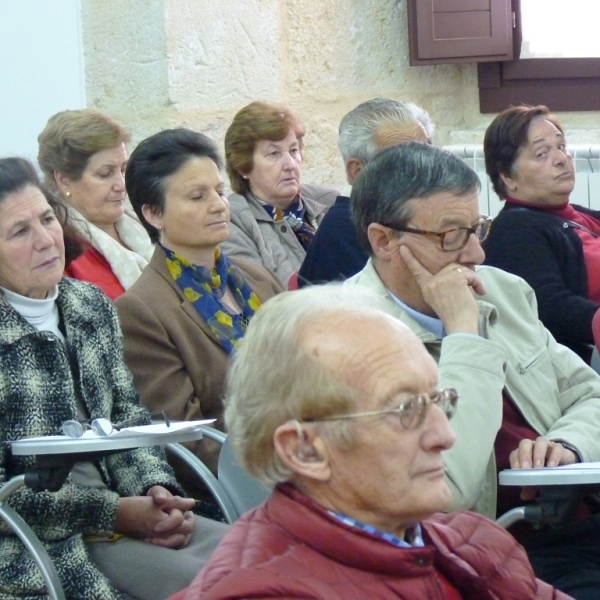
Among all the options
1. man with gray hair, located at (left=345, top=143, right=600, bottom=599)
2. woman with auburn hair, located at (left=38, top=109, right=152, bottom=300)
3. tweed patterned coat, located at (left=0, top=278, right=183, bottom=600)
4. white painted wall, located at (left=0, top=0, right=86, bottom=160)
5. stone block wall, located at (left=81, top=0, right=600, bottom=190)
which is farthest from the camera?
stone block wall, located at (left=81, top=0, right=600, bottom=190)

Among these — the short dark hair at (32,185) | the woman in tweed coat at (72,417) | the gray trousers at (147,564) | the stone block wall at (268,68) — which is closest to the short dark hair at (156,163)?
the short dark hair at (32,185)

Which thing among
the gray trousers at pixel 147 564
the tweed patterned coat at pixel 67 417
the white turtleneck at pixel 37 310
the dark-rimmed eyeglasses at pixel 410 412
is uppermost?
the dark-rimmed eyeglasses at pixel 410 412

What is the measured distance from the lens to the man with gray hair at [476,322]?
99.7 inches

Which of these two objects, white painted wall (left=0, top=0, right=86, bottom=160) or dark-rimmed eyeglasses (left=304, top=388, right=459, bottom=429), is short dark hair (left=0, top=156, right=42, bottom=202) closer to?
dark-rimmed eyeglasses (left=304, top=388, right=459, bottom=429)

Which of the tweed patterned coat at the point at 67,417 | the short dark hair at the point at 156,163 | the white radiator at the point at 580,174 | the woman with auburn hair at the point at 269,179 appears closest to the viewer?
the tweed patterned coat at the point at 67,417

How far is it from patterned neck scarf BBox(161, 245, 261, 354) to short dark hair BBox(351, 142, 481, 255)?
2.58ft

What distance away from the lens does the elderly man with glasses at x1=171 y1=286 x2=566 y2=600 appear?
1.62m

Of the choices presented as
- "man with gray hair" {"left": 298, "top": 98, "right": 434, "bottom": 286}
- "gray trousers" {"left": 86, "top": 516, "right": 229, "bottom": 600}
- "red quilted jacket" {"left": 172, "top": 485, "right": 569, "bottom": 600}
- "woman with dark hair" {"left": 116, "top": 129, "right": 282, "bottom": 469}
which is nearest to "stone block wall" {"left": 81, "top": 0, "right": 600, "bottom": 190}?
"man with gray hair" {"left": 298, "top": 98, "right": 434, "bottom": 286}

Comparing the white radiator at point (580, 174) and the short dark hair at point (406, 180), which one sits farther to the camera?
the white radiator at point (580, 174)

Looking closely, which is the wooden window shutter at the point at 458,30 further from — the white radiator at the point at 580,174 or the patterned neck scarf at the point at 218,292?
the patterned neck scarf at the point at 218,292

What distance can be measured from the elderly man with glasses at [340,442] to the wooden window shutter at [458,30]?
14.4 feet

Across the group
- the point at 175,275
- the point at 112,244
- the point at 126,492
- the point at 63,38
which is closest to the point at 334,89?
the point at 63,38

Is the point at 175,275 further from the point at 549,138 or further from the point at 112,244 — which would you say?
the point at 549,138

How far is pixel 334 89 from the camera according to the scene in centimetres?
597
